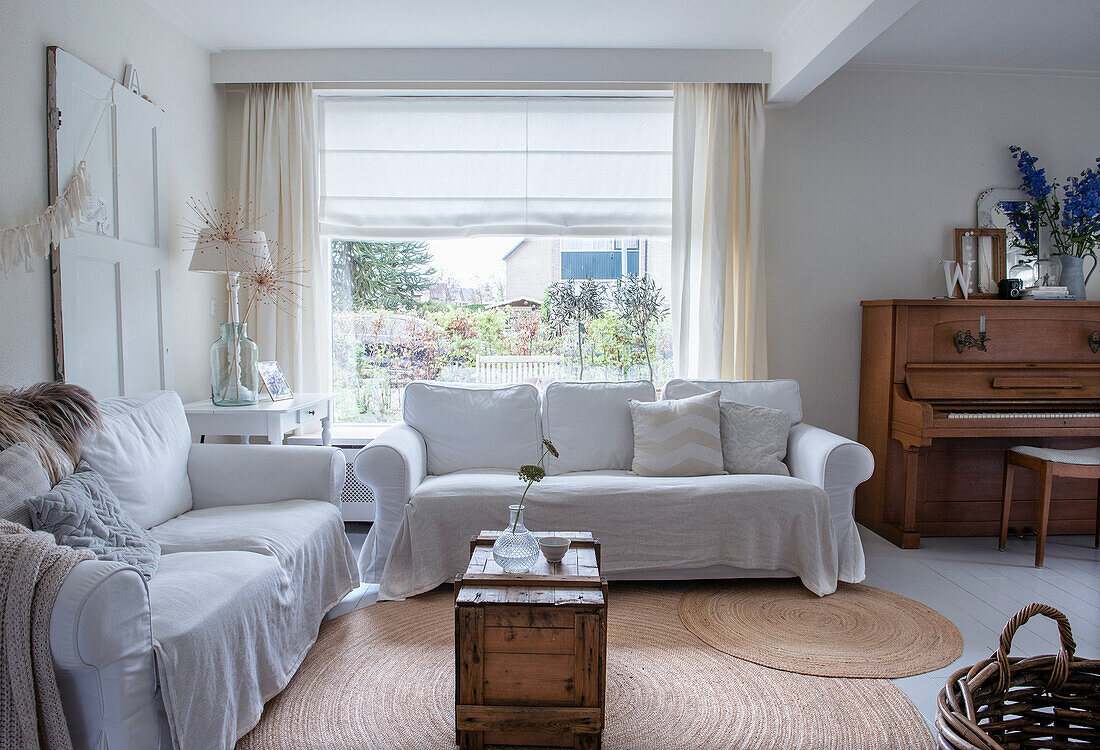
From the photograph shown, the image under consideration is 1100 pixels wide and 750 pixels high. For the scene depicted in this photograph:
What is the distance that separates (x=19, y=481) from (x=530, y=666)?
4.47 feet

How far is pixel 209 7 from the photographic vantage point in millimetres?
3346

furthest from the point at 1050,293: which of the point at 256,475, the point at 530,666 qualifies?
the point at 256,475

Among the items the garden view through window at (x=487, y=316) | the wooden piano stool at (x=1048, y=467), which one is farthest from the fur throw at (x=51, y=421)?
Result: the wooden piano stool at (x=1048, y=467)

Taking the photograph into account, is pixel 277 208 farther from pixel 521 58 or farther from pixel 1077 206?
pixel 1077 206

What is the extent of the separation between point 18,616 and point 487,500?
1.67 meters

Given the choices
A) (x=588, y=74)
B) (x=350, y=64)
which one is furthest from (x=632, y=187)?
(x=350, y=64)

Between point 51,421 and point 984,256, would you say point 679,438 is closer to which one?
point 984,256

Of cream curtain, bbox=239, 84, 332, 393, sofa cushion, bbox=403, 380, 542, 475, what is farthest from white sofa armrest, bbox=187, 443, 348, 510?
cream curtain, bbox=239, 84, 332, 393

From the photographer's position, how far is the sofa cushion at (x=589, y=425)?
3.40 meters

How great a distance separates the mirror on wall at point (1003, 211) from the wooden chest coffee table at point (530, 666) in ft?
11.5

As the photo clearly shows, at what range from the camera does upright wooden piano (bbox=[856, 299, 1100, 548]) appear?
3609 millimetres

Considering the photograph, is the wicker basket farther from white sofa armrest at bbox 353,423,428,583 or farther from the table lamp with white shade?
the table lamp with white shade

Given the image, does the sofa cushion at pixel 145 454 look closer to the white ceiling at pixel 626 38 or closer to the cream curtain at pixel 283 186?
the cream curtain at pixel 283 186

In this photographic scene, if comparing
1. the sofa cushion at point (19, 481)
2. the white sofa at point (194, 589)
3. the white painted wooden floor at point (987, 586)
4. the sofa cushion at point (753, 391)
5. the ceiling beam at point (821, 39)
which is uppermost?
the ceiling beam at point (821, 39)
